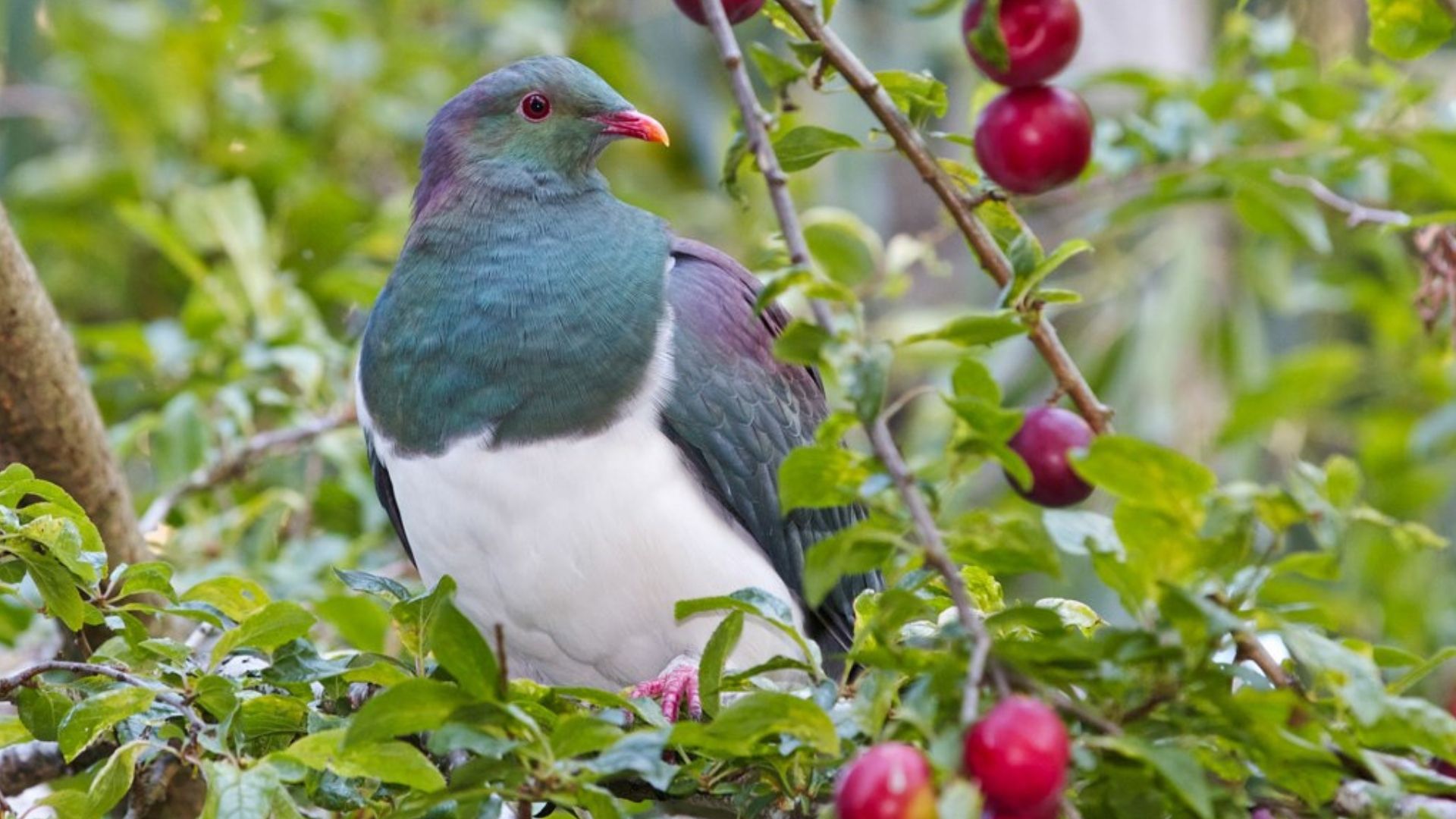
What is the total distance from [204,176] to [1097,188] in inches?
88.5

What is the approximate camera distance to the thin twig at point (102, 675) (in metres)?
1.87

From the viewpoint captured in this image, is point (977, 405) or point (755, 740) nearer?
point (977, 405)

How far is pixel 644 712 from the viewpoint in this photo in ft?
5.90

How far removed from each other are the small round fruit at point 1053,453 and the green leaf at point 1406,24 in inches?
26.1

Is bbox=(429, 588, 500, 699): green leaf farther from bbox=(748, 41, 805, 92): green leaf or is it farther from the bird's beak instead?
the bird's beak

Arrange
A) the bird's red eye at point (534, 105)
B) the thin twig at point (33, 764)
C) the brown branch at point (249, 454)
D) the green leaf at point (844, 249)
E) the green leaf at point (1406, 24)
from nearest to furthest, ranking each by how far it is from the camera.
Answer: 1. the green leaf at point (1406, 24)
2. the thin twig at point (33, 764)
3. the bird's red eye at point (534, 105)
4. the brown branch at point (249, 454)
5. the green leaf at point (844, 249)

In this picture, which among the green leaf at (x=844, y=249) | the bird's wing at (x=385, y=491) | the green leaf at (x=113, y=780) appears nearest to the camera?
the green leaf at (x=113, y=780)

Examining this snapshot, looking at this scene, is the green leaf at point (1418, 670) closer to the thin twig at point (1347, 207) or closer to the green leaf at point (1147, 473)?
the green leaf at point (1147, 473)

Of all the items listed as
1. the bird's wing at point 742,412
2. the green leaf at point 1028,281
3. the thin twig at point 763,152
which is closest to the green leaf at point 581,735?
the thin twig at point 763,152

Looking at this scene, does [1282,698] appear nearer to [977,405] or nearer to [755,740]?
[977,405]

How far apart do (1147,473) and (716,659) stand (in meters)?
0.50

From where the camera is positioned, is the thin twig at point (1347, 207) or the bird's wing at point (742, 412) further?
the bird's wing at point (742, 412)

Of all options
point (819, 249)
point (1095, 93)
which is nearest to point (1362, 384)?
point (1095, 93)

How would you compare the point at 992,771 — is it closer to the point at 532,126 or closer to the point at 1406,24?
the point at 1406,24
